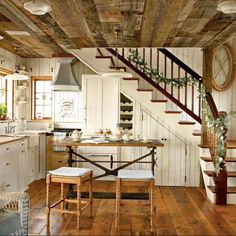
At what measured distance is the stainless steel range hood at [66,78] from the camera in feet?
23.6

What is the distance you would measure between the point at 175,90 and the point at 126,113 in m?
1.43

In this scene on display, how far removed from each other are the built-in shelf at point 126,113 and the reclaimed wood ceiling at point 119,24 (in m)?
1.38

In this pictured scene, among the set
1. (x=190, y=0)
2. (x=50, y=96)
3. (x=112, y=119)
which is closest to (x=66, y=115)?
(x=50, y=96)

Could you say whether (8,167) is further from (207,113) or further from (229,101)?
(229,101)

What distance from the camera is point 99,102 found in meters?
6.95

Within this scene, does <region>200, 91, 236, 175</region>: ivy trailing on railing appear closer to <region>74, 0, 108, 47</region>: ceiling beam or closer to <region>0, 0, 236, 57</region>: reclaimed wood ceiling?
<region>0, 0, 236, 57</region>: reclaimed wood ceiling

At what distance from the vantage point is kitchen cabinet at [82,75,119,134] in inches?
272

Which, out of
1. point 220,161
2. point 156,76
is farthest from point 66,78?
point 220,161

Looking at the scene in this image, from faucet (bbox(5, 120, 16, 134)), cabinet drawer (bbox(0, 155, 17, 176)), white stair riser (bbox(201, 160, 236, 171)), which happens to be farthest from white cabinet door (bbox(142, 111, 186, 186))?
faucet (bbox(5, 120, 16, 134))

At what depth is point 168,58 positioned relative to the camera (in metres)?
7.56

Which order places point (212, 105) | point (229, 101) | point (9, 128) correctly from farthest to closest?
point (229, 101) → point (9, 128) → point (212, 105)

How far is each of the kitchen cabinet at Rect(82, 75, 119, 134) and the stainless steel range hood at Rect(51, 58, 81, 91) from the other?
1.31 feet

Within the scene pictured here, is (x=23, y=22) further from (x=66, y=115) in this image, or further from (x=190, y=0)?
(x=66, y=115)

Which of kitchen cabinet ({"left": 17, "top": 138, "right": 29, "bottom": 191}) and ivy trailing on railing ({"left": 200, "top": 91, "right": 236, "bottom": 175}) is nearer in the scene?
ivy trailing on railing ({"left": 200, "top": 91, "right": 236, "bottom": 175})
